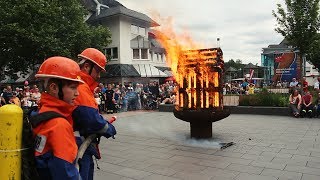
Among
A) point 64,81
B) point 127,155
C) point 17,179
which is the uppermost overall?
Result: point 64,81

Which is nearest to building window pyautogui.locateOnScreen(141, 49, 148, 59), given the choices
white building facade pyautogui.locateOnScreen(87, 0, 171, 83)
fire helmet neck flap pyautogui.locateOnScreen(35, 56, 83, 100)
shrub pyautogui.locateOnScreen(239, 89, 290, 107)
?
white building facade pyautogui.locateOnScreen(87, 0, 171, 83)

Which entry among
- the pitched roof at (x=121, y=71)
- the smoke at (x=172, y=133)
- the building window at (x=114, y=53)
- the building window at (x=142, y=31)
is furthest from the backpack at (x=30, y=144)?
the building window at (x=142, y=31)

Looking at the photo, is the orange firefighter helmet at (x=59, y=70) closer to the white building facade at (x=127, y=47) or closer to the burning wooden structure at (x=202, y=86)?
the burning wooden structure at (x=202, y=86)

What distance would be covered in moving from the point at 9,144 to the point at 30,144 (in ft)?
0.51

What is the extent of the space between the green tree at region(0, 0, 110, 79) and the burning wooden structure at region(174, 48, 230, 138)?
698 inches

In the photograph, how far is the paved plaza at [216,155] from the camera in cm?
596

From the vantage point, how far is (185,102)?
29.9ft

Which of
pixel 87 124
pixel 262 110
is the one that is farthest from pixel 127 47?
pixel 87 124

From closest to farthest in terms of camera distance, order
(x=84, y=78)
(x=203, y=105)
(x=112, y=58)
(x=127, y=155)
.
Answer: (x=84, y=78), (x=127, y=155), (x=203, y=105), (x=112, y=58)

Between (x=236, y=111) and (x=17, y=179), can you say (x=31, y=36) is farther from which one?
(x=17, y=179)

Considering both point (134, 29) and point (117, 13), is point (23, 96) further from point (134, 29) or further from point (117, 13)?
point (134, 29)

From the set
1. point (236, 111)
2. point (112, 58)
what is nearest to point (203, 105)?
point (236, 111)

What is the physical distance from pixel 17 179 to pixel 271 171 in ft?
16.5

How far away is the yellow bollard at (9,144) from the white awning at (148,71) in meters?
35.1
